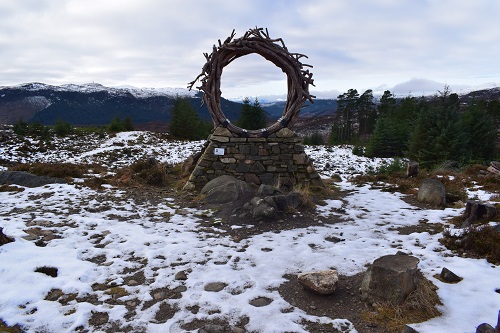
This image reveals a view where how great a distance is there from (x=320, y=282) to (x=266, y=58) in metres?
7.42

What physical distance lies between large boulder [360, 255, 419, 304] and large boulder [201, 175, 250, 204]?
439cm

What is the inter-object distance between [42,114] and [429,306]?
186637 millimetres

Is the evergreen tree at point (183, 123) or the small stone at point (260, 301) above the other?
the evergreen tree at point (183, 123)

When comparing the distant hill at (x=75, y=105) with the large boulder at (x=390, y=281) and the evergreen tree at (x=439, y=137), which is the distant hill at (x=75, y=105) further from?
the large boulder at (x=390, y=281)

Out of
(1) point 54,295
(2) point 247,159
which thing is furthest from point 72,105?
(1) point 54,295

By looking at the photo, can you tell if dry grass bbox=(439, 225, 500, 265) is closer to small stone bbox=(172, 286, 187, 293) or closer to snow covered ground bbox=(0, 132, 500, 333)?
snow covered ground bbox=(0, 132, 500, 333)

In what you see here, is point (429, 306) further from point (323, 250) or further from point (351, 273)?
point (323, 250)

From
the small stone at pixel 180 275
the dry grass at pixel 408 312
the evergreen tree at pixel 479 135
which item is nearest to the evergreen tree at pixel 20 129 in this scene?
the small stone at pixel 180 275

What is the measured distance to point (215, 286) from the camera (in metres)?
4.04

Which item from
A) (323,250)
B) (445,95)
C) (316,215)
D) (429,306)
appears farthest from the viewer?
(445,95)

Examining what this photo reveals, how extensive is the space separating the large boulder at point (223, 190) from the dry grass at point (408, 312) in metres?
4.69

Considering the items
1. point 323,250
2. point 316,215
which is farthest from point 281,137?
point 323,250

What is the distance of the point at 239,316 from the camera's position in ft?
11.2

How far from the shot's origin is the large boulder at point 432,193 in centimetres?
768
